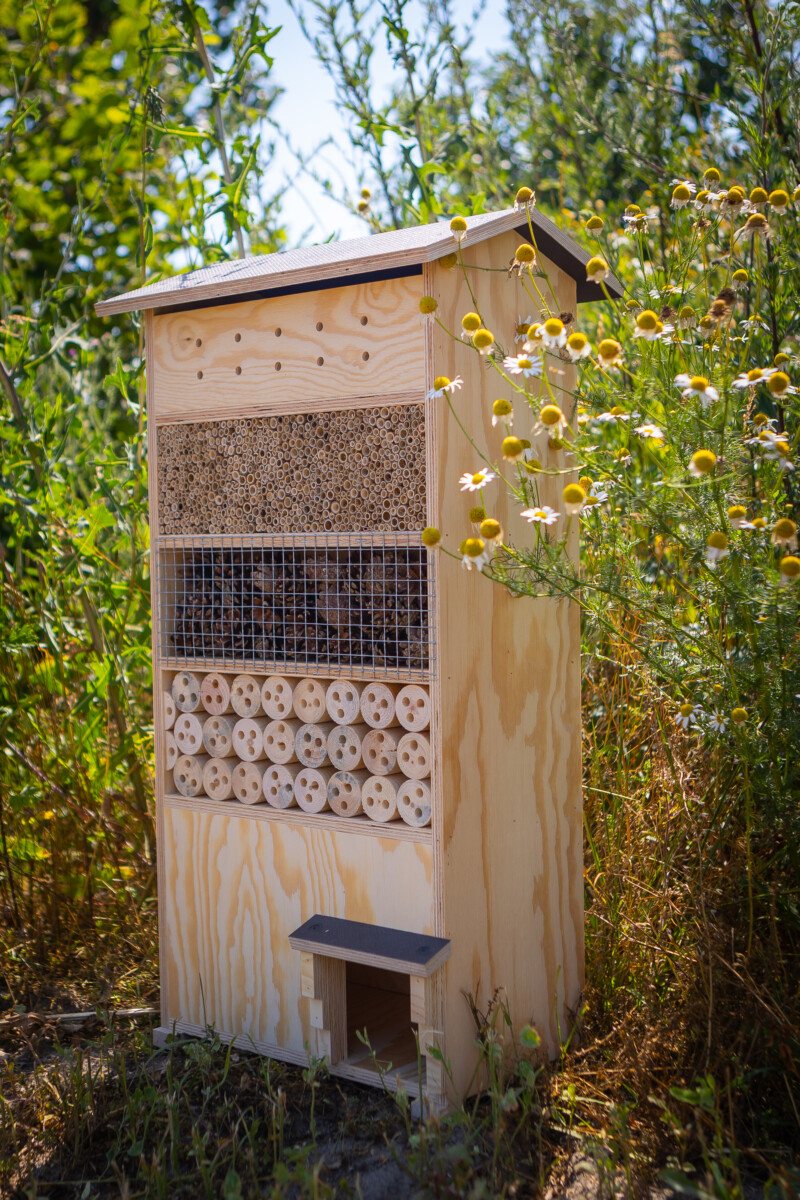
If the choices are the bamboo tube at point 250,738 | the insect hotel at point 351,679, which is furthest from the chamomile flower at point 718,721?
the bamboo tube at point 250,738

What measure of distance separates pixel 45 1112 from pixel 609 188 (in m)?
5.61

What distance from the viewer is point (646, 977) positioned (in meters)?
2.28

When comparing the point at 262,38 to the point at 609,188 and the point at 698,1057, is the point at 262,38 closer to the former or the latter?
the point at 698,1057

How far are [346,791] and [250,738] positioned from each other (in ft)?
1.02

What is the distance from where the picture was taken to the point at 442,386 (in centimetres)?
187

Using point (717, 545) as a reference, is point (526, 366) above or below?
above

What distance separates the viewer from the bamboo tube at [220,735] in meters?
2.34

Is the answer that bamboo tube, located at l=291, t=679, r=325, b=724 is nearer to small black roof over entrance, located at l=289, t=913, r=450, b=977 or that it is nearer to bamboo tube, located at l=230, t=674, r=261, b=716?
bamboo tube, located at l=230, t=674, r=261, b=716

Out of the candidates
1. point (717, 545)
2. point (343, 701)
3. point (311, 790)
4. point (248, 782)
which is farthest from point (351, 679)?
point (717, 545)

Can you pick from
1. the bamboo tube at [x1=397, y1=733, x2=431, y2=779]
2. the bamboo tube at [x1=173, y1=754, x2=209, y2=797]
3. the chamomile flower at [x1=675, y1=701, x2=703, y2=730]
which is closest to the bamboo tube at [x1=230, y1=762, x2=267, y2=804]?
the bamboo tube at [x1=173, y1=754, x2=209, y2=797]

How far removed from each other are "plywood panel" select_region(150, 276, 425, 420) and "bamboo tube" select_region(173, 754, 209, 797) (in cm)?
86

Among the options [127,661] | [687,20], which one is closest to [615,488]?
[127,661]

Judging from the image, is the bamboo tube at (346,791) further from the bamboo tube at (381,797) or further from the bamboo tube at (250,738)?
the bamboo tube at (250,738)

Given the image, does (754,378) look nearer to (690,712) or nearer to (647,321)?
(647,321)
